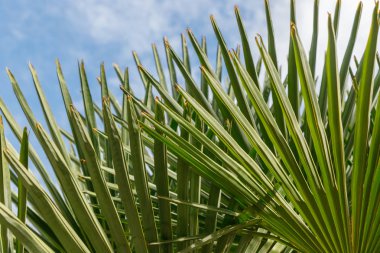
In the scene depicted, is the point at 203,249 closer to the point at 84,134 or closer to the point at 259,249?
the point at 259,249

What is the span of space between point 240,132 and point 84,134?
0.85 meters

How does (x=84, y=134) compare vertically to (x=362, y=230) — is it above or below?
above

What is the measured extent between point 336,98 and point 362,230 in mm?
432

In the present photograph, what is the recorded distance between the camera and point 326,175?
1.83 meters

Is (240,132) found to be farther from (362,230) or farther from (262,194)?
(362,230)

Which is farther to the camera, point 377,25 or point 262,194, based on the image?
point 262,194

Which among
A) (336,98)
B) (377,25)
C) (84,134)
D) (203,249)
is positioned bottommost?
(203,249)

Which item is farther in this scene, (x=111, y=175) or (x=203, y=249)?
(x=111, y=175)

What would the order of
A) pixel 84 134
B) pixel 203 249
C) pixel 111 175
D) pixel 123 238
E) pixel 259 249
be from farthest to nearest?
pixel 111 175, pixel 259 249, pixel 203 249, pixel 123 238, pixel 84 134

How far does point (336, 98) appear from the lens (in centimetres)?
180

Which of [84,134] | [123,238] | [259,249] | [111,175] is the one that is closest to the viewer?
[84,134]

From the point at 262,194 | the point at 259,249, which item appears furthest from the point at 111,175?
the point at 262,194

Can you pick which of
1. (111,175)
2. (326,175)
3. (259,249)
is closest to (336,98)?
(326,175)

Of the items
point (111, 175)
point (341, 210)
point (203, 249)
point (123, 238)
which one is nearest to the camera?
point (123, 238)
